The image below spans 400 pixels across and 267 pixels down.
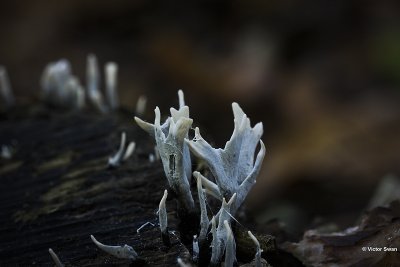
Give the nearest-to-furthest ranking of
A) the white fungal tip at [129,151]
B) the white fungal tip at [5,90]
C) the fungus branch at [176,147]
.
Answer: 1. the fungus branch at [176,147]
2. the white fungal tip at [129,151]
3. the white fungal tip at [5,90]

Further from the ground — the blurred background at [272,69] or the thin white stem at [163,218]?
the blurred background at [272,69]

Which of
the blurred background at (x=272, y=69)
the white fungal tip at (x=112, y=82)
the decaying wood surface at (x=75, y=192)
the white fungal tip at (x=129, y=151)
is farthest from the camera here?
the blurred background at (x=272, y=69)

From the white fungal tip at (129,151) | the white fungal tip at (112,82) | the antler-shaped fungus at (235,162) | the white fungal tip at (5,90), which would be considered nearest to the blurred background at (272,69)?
the white fungal tip at (112,82)

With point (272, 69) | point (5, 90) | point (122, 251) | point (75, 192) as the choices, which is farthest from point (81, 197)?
point (272, 69)

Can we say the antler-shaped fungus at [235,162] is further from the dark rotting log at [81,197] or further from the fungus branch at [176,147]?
the dark rotting log at [81,197]

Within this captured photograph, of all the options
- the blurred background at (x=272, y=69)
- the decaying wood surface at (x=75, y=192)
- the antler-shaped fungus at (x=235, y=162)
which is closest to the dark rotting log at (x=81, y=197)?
the decaying wood surface at (x=75, y=192)

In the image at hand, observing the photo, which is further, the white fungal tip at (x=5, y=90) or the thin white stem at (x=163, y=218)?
the white fungal tip at (x=5, y=90)

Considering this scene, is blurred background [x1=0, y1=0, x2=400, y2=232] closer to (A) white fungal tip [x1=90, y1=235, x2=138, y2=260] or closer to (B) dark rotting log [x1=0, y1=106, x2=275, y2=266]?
(B) dark rotting log [x1=0, y1=106, x2=275, y2=266]

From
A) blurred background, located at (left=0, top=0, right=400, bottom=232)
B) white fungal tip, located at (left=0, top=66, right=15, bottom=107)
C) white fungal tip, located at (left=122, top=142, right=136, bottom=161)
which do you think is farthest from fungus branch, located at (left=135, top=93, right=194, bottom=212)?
blurred background, located at (left=0, top=0, right=400, bottom=232)

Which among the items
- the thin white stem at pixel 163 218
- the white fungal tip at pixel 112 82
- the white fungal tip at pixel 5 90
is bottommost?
the thin white stem at pixel 163 218

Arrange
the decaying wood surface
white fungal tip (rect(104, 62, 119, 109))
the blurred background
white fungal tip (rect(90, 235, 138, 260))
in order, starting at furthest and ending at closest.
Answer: the blurred background < white fungal tip (rect(104, 62, 119, 109)) < the decaying wood surface < white fungal tip (rect(90, 235, 138, 260))
